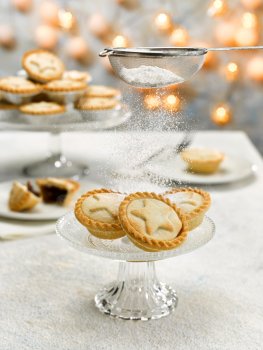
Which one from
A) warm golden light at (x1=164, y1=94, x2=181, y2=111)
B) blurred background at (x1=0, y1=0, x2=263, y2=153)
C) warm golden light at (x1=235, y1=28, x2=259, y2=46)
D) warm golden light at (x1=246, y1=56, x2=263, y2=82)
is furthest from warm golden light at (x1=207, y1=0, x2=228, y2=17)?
warm golden light at (x1=164, y1=94, x2=181, y2=111)

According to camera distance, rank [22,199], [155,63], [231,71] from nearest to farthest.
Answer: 1. [155,63]
2. [22,199]
3. [231,71]

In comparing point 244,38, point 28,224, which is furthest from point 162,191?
point 244,38

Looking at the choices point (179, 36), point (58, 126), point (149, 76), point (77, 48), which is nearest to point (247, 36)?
point (179, 36)

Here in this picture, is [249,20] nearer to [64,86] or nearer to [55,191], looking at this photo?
[64,86]

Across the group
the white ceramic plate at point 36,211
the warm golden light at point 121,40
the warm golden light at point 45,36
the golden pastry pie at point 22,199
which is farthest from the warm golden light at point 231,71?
the golden pastry pie at point 22,199

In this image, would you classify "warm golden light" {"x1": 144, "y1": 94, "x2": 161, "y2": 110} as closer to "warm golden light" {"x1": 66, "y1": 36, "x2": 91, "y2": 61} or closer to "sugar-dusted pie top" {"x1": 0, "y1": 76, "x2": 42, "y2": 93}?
"sugar-dusted pie top" {"x1": 0, "y1": 76, "x2": 42, "y2": 93}
